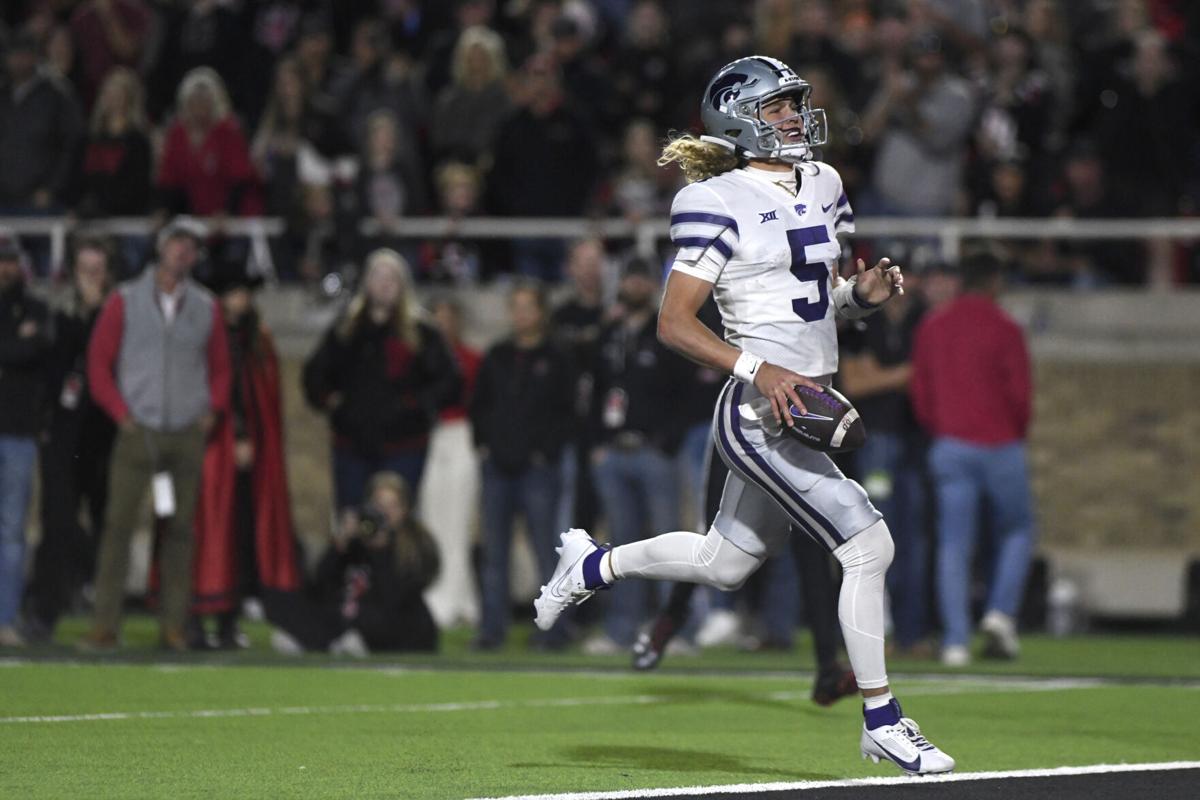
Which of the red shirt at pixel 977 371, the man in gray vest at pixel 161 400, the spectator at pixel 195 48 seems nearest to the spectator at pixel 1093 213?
the red shirt at pixel 977 371

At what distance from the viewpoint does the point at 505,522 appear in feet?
46.9

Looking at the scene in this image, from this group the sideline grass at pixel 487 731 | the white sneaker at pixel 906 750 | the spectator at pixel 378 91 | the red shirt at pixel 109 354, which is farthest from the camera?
the spectator at pixel 378 91

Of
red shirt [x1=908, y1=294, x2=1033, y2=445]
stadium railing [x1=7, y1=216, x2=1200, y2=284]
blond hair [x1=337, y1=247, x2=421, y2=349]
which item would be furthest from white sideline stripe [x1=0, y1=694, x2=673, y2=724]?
stadium railing [x1=7, y1=216, x2=1200, y2=284]

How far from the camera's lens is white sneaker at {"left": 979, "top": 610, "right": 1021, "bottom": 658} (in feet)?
43.6

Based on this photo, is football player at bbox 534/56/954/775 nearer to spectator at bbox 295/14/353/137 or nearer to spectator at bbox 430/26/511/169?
spectator at bbox 430/26/511/169

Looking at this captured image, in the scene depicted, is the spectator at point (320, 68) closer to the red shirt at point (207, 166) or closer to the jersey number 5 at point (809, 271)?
the red shirt at point (207, 166)

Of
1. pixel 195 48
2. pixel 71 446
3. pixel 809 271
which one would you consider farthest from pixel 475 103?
pixel 809 271

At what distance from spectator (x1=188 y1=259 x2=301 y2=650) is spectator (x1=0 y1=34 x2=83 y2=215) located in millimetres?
3655

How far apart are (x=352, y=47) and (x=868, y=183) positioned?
5229 millimetres

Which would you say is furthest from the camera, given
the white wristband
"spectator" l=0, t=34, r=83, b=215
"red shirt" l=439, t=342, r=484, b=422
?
"spectator" l=0, t=34, r=83, b=215

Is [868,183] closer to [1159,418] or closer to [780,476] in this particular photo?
[1159,418]

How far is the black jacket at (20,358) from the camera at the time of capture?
1329 cm

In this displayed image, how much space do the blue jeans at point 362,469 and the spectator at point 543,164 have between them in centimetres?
330

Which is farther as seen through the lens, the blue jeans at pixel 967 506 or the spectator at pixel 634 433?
the spectator at pixel 634 433
